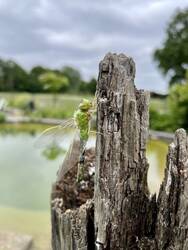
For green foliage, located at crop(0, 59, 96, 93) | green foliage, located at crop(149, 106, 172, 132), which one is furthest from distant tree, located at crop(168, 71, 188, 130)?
green foliage, located at crop(0, 59, 96, 93)

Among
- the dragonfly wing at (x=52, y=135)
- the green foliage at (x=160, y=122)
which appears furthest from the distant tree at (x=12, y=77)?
the dragonfly wing at (x=52, y=135)

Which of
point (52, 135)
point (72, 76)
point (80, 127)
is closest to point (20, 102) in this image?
point (72, 76)

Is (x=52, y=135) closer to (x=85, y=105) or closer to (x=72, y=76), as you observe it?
(x=85, y=105)

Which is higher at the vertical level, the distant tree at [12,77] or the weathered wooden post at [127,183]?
the distant tree at [12,77]

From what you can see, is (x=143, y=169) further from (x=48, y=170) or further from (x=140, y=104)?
(x=48, y=170)

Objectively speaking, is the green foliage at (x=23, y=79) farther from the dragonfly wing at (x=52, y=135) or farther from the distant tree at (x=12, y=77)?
the dragonfly wing at (x=52, y=135)

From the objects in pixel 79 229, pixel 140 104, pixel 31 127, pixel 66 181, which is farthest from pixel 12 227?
pixel 31 127

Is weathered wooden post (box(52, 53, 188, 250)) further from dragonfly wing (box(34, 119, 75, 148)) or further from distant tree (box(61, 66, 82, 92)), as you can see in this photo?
distant tree (box(61, 66, 82, 92))
